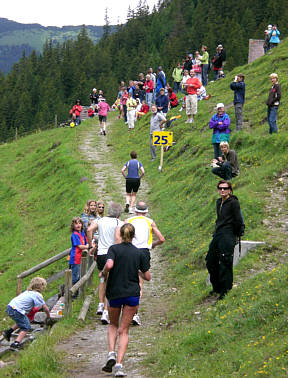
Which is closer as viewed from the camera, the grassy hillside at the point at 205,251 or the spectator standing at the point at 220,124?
the grassy hillside at the point at 205,251

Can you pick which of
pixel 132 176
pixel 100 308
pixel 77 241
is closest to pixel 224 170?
pixel 77 241

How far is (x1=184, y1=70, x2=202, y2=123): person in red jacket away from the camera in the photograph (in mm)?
23938

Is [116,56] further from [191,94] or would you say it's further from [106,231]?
[106,231]

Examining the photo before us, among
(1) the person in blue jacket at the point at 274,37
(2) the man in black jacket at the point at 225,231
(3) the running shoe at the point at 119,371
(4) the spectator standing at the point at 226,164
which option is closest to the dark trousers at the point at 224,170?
(4) the spectator standing at the point at 226,164

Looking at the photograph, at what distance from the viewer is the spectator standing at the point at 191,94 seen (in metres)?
23.9

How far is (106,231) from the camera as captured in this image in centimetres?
941

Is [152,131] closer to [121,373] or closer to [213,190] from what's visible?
[213,190]

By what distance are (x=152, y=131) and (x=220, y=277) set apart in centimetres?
1350

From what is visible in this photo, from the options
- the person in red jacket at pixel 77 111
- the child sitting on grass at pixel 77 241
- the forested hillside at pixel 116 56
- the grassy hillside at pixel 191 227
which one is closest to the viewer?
the grassy hillside at pixel 191 227

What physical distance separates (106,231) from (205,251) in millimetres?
3617

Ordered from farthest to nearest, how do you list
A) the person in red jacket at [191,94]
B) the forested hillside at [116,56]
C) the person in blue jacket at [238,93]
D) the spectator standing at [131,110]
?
the forested hillside at [116,56], the spectator standing at [131,110], the person in red jacket at [191,94], the person in blue jacket at [238,93]

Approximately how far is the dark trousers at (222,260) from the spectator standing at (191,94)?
1527cm

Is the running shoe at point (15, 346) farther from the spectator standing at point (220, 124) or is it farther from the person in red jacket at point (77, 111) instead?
the person in red jacket at point (77, 111)

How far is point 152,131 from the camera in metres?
22.5
